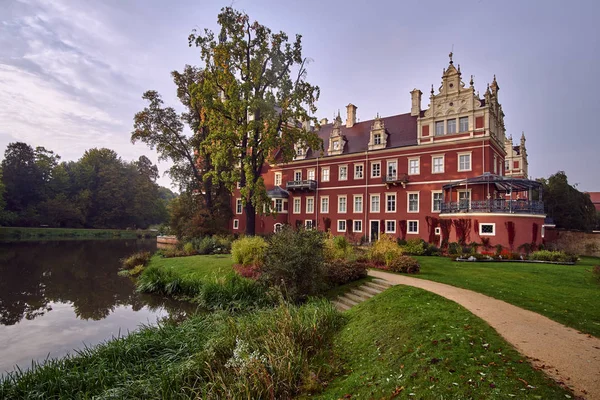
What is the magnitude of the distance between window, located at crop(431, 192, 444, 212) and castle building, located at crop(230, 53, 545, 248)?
0.27ft

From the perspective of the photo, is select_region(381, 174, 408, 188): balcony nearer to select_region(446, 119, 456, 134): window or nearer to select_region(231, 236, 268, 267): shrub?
select_region(446, 119, 456, 134): window

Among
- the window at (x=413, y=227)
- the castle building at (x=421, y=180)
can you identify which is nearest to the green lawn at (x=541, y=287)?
the castle building at (x=421, y=180)

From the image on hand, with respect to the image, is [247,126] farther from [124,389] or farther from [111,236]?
[111,236]

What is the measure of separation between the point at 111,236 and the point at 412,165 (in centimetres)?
4978

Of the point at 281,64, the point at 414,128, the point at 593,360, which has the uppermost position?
the point at 281,64

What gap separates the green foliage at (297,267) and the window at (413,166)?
764 inches

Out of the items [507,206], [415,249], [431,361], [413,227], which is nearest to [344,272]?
[431,361]

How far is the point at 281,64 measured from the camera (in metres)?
23.3

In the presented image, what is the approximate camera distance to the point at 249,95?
22.2 metres

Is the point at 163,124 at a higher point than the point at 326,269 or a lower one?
higher

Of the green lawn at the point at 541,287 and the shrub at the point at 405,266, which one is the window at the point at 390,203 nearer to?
the green lawn at the point at 541,287

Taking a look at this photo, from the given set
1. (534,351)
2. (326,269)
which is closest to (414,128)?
(326,269)

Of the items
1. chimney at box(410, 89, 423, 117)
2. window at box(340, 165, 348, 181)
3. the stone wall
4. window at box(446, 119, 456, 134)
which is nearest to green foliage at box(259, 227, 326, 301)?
window at box(446, 119, 456, 134)

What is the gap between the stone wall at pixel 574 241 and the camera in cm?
2464
